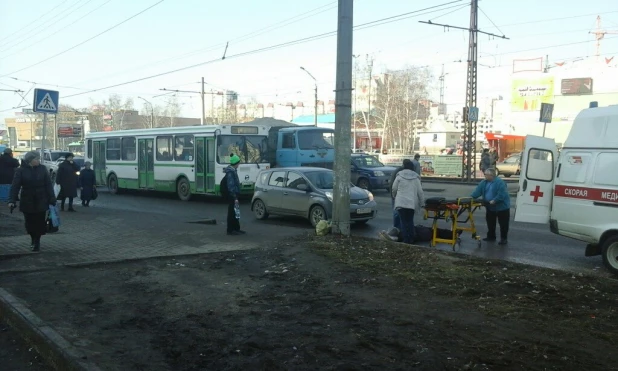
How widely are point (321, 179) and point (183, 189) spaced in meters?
9.41

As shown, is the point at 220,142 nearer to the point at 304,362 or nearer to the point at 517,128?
the point at 304,362

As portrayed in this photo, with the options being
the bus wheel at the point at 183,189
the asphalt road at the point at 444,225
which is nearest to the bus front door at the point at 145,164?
the asphalt road at the point at 444,225

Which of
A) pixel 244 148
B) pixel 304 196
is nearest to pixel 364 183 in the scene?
pixel 244 148

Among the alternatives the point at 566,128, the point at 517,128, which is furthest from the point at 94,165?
the point at 517,128

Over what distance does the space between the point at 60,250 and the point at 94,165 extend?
1948 centimetres

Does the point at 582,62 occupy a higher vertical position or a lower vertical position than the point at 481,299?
higher

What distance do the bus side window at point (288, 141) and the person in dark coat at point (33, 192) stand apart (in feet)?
46.7

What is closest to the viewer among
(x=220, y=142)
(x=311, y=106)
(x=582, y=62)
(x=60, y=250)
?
(x=60, y=250)

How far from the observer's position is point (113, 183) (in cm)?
2716

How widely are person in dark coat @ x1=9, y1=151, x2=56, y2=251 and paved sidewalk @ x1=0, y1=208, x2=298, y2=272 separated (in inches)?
18.9

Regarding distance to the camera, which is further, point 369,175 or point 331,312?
point 369,175

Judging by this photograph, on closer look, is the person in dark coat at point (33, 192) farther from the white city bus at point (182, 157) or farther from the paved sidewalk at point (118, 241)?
the white city bus at point (182, 157)

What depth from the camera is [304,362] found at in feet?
14.8

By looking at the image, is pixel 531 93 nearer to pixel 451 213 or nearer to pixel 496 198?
pixel 496 198
